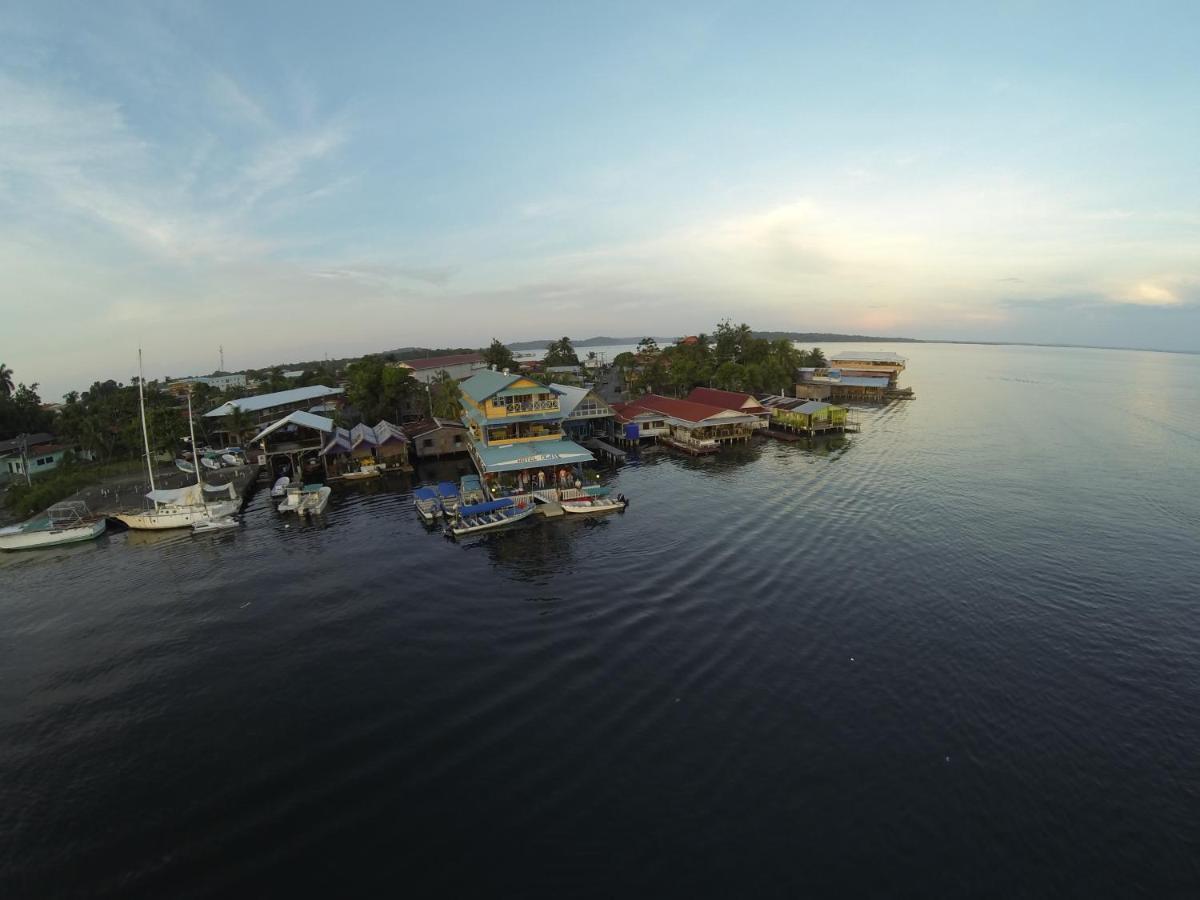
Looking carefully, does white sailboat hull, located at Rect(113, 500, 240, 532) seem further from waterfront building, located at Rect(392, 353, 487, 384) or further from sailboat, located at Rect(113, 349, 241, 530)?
waterfront building, located at Rect(392, 353, 487, 384)

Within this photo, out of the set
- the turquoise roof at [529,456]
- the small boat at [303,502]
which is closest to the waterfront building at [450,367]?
the small boat at [303,502]

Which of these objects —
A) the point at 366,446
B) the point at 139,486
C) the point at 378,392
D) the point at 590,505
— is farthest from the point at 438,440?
the point at 590,505

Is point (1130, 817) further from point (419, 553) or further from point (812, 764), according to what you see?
point (419, 553)

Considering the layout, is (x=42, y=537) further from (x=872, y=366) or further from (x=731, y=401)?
(x=872, y=366)

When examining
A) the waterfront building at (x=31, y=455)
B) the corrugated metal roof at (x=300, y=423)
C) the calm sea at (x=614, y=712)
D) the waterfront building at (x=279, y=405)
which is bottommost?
the calm sea at (x=614, y=712)

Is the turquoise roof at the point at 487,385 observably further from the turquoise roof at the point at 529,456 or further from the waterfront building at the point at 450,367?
the waterfront building at the point at 450,367
